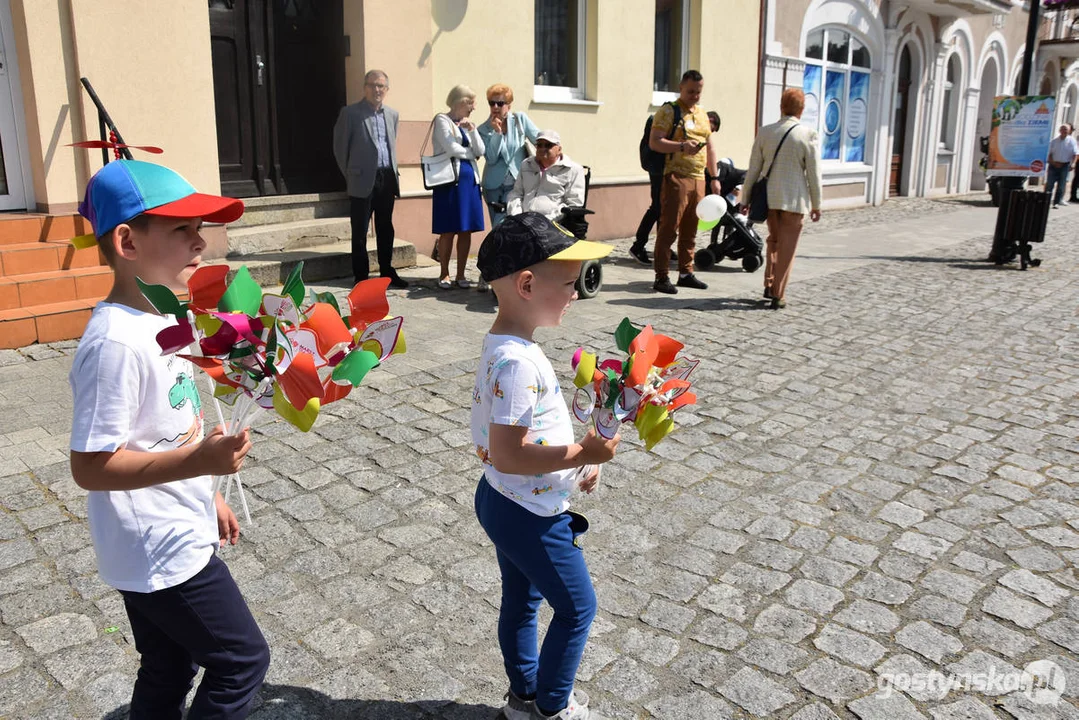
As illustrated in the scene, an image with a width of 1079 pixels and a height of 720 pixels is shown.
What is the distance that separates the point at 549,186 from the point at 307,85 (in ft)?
11.7

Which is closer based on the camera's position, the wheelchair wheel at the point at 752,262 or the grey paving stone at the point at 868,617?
the grey paving stone at the point at 868,617

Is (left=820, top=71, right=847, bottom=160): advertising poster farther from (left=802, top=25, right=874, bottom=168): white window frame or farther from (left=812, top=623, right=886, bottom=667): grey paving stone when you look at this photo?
(left=812, top=623, right=886, bottom=667): grey paving stone

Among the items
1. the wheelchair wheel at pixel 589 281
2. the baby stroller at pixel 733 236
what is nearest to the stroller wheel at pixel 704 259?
the baby stroller at pixel 733 236

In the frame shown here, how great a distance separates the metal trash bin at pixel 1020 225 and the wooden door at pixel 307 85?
330 inches

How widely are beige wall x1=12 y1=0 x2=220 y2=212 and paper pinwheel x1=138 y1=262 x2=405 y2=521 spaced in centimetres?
630

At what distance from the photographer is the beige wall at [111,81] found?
6.82m

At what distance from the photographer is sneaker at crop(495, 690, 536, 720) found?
2404 millimetres

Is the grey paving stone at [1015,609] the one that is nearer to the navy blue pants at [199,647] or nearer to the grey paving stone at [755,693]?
the grey paving stone at [755,693]

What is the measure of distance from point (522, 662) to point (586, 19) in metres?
10.8

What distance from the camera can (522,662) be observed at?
237 centimetres

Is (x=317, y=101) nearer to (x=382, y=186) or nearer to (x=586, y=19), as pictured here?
(x=382, y=186)

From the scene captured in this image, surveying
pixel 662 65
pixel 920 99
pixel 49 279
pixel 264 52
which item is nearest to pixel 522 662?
pixel 49 279

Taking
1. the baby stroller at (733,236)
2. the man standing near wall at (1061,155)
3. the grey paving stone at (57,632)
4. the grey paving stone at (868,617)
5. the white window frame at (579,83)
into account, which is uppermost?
the white window frame at (579,83)

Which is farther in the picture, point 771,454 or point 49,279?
point 49,279
